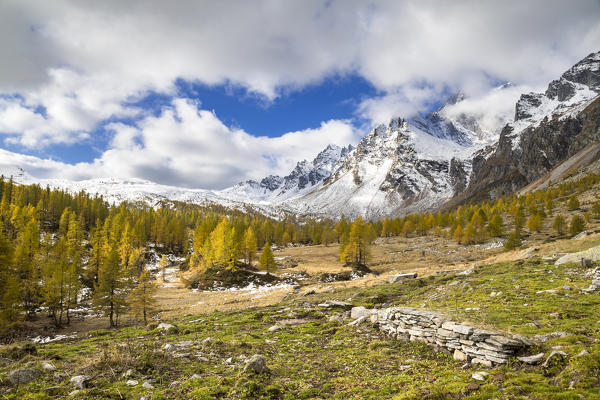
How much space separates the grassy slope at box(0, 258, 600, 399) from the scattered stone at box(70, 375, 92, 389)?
0.22 metres

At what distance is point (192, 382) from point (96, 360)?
4.66 metres

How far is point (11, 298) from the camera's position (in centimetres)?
3105

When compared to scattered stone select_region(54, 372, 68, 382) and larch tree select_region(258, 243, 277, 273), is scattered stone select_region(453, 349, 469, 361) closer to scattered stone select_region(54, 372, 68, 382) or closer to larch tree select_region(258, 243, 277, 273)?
scattered stone select_region(54, 372, 68, 382)

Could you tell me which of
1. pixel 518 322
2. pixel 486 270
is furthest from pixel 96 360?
pixel 486 270

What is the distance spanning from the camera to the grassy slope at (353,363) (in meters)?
8.89

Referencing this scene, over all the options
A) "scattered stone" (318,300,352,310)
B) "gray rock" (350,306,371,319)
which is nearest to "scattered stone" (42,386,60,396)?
"gray rock" (350,306,371,319)

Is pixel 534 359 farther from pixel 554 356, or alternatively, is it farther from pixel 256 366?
pixel 256 366

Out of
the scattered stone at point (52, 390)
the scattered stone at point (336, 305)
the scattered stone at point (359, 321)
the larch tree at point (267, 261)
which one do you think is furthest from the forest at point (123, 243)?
the scattered stone at point (52, 390)

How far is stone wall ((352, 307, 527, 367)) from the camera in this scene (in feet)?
35.0

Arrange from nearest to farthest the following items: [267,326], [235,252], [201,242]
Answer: [267,326], [235,252], [201,242]

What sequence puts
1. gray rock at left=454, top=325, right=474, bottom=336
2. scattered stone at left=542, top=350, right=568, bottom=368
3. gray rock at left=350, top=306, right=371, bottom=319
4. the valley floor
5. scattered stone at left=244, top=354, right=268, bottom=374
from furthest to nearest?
gray rock at left=350, top=306, right=371, bottom=319
gray rock at left=454, top=325, right=474, bottom=336
scattered stone at left=244, top=354, right=268, bottom=374
scattered stone at left=542, top=350, right=568, bottom=368
the valley floor

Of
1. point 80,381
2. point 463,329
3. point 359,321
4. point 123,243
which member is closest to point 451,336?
point 463,329

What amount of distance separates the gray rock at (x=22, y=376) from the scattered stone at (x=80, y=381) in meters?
1.64

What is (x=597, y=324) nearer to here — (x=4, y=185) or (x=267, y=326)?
(x=267, y=326)
